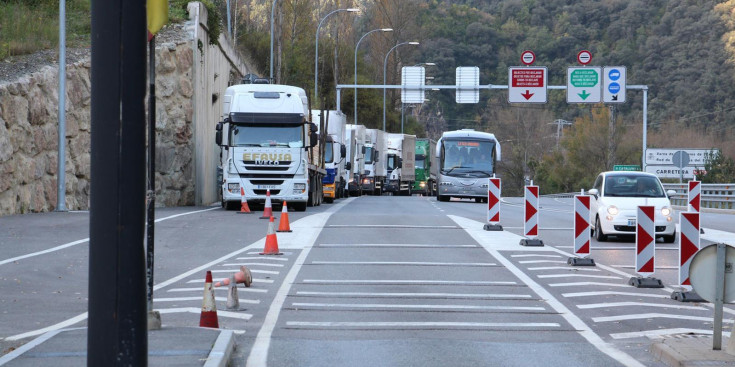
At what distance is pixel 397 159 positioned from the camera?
223ft

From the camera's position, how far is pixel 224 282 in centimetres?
1163

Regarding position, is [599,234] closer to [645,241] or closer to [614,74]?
[645,241]

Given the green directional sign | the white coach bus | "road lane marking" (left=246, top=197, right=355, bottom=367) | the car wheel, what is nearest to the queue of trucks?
"road lane marking" (left=246, top=197, right=355, bottom=367)

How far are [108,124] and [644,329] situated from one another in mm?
6648

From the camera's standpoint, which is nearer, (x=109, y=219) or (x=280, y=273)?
(x=109, y=219)

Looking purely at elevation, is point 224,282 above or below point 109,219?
below

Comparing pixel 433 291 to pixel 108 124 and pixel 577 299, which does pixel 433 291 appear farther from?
pixel 108 124

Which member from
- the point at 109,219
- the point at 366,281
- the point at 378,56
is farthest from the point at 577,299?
the point at 378,56

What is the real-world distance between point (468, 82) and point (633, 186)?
113ft

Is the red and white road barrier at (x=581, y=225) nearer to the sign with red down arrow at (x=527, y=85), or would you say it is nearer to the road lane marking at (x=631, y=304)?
the road lane marking at (x=631, y=304)

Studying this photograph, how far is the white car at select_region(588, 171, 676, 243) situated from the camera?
2173 centimetres

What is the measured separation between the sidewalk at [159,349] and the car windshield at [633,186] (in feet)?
50.3

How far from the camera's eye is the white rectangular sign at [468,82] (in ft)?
184

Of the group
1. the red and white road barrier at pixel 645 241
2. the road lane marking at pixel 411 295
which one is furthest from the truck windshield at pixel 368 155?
the road lane marking at pixel 411 295
